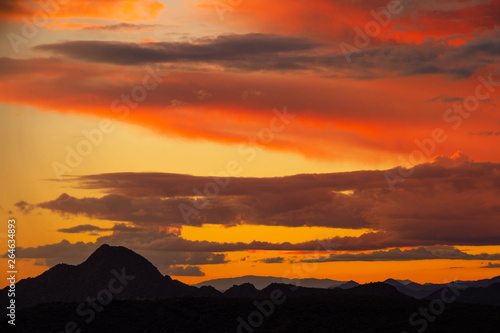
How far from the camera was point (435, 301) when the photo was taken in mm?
105500

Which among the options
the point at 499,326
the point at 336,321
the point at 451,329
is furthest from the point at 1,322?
the point at 499,326

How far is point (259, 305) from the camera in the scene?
354 ft

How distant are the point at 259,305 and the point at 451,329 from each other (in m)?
32.4

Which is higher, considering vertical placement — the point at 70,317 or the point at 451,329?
the point at 70,317

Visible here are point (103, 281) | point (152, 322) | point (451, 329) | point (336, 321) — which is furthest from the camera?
point (103, 281)

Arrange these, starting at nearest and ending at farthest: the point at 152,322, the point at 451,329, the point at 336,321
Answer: the point at 451,329 → the point at 336,321 → the point at 152,322

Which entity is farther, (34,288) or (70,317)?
(34,288)

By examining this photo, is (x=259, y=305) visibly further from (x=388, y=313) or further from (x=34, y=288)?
(x=34, y=288)

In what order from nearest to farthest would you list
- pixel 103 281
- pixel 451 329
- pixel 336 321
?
pixel 451 329 → pixel 336 321 → pixel 103 281

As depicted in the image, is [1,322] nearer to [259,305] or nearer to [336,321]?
[259,305]

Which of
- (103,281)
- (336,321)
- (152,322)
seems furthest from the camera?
(103,281)

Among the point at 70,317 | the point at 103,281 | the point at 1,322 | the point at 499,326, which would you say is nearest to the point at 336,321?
the point at 499,326

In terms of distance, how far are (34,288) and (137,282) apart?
3144 centimetres

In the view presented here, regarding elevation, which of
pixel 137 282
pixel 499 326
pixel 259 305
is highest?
pixel 137 282
